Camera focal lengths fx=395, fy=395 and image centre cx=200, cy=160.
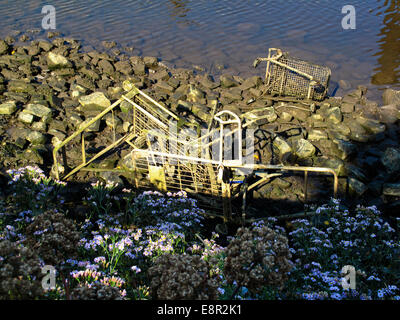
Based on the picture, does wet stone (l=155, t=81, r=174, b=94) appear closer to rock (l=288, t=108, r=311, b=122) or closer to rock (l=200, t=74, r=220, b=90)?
rock (l=200, t=74, r=220, b=90)

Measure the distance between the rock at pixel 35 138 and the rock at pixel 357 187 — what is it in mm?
6021

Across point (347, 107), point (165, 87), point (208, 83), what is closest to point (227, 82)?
point (208, 83)

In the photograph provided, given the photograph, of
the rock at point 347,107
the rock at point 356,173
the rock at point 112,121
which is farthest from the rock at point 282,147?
the rock at point 112,121

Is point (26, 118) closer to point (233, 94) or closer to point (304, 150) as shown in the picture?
point (233, 94)

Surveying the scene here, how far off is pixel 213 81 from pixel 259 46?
11.1 feet

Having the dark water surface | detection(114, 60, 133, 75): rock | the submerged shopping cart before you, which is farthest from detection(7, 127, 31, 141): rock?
the dark water surface

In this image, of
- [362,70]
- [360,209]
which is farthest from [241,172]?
[362,70]

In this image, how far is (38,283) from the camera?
2.48m

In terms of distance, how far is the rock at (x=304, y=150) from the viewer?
814 cm

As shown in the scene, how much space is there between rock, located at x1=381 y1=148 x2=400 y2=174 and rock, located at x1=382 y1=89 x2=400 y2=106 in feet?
9.77

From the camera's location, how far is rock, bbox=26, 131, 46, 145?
790 centimetres

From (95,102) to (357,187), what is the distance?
6.03 m

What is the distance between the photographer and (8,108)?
28.9ft

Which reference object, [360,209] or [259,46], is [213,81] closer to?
[259,46]
